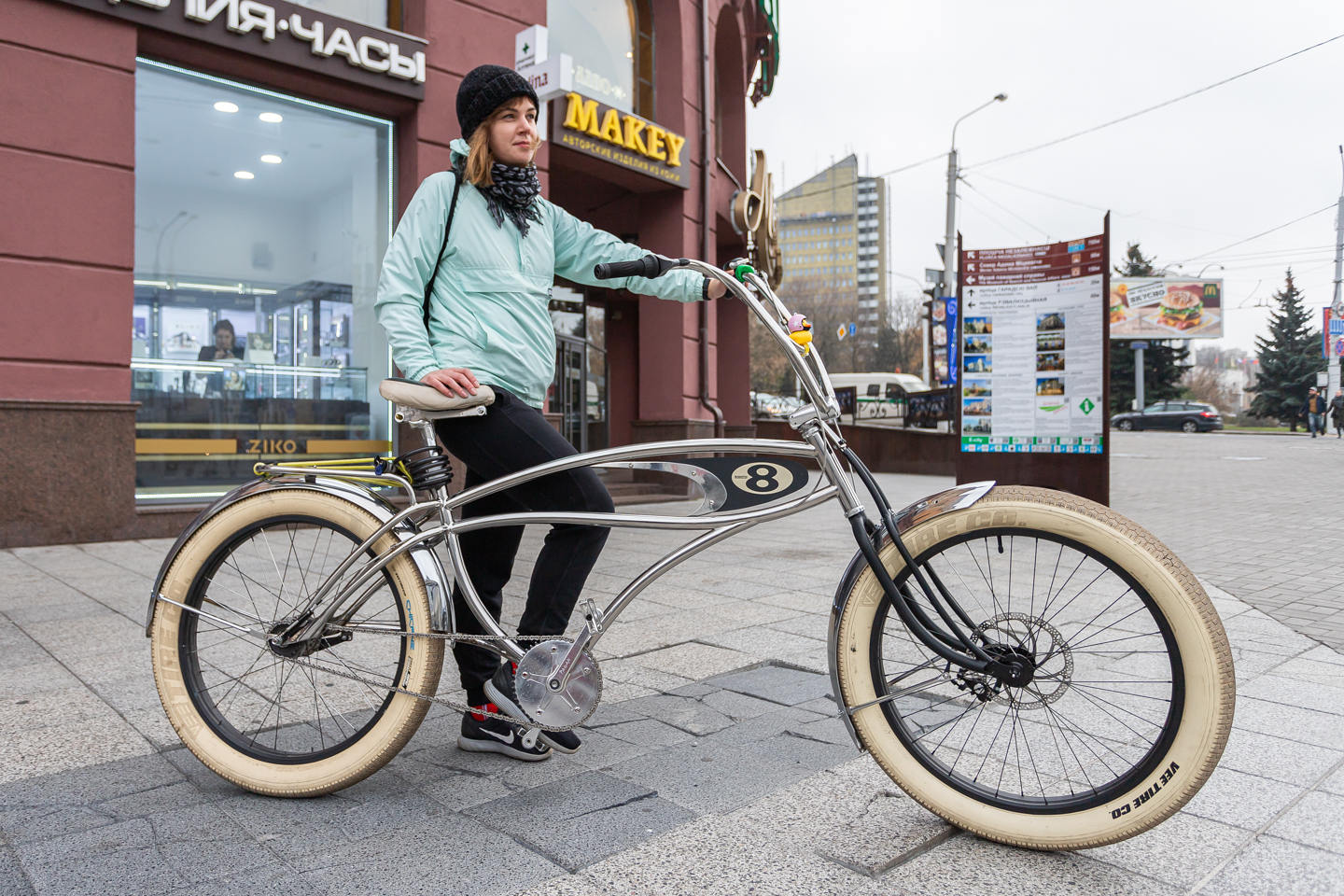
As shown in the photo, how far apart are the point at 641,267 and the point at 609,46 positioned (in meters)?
10.2

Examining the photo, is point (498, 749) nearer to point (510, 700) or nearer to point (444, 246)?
point (510, 700)

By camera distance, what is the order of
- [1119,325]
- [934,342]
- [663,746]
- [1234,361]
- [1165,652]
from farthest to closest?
[1234,361] → [1119,325] → [934,342] → [663,746] → [1165,652]

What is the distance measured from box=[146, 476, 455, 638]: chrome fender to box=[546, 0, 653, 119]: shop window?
9.03m

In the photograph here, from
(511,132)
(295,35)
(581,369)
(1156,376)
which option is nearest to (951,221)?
(581,369)

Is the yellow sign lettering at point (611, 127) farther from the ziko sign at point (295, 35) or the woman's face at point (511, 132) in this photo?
the woman's face at point (511, 132)

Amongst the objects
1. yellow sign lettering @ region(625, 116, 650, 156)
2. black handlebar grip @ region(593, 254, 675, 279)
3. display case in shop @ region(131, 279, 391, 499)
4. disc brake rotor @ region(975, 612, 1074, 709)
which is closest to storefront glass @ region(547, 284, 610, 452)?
yellow sign lettering @ region(625, 116, 650, 156)

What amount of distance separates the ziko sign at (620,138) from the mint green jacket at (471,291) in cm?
770

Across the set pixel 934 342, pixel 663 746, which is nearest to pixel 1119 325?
pixel 934 342

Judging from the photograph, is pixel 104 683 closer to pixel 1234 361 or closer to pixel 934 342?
pixel 934 342

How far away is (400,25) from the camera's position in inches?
353

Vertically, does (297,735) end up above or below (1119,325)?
below

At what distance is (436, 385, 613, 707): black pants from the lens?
2451mm

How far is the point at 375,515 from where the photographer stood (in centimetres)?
244

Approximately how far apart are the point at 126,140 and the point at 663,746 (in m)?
6.92
